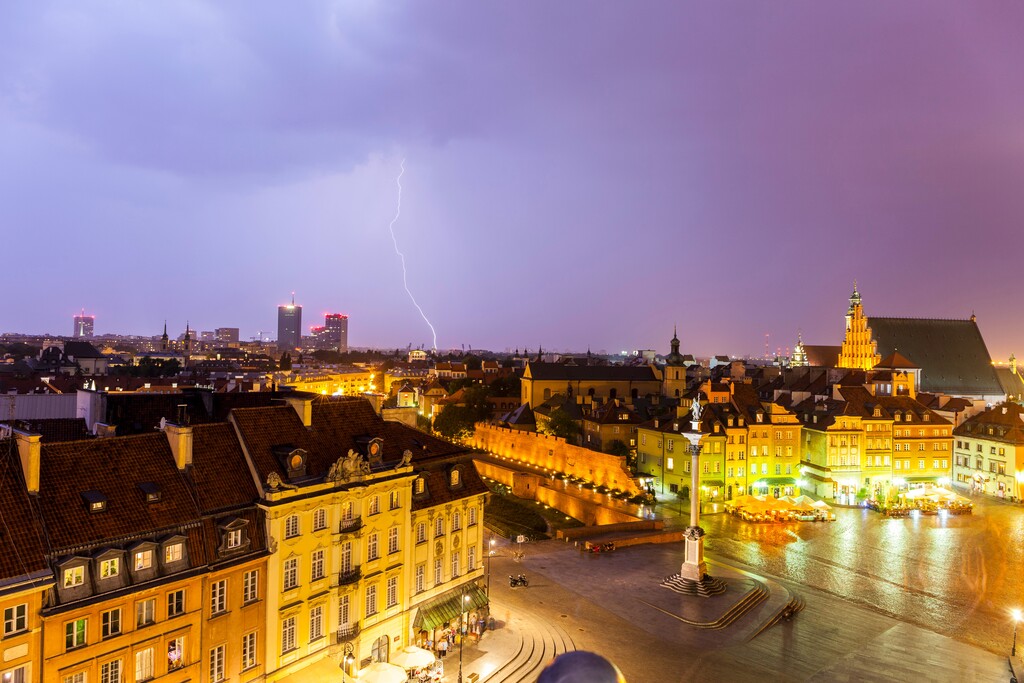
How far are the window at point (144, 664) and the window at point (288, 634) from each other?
4887 mm

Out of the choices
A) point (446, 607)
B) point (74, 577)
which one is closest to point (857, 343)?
point (446, 607)

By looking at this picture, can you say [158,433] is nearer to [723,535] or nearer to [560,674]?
[560,674]

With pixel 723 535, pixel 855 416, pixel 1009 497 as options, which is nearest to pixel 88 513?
pixel 723 535

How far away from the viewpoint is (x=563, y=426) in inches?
3004

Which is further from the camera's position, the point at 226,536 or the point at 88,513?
the point at 226,536

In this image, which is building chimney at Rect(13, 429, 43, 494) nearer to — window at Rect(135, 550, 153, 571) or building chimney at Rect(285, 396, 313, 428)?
window at Rect(135, 550, 153, 571)

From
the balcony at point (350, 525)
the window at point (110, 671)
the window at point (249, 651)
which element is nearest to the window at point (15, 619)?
the window at point (110, 671)

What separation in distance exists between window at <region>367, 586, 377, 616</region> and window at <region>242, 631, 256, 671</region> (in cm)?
552

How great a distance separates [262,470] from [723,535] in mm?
39049

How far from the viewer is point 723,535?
50719 millimetres

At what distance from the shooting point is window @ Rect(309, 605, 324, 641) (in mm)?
25466

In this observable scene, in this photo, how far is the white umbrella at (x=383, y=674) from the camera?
81.0ft

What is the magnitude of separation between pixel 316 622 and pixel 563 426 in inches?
2071

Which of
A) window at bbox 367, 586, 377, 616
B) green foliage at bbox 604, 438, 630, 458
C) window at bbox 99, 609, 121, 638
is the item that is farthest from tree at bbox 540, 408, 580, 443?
window at bbox 99, 609, 121, 638
